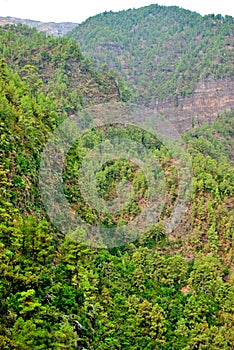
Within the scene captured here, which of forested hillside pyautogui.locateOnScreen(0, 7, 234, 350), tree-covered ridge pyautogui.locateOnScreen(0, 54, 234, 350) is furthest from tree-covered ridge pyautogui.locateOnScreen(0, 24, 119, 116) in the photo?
tree-covered ridge pyautogui.locateOnScreen(0, 54, 234, 350)

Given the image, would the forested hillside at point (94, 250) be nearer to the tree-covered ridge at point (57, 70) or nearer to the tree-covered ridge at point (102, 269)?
the tree-covered ridge at point (102, 269)

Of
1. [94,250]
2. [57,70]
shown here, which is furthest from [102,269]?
[57,70]

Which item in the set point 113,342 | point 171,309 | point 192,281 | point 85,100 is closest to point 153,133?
point 85,100

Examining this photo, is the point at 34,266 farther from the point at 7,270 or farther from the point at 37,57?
the point at 37,57

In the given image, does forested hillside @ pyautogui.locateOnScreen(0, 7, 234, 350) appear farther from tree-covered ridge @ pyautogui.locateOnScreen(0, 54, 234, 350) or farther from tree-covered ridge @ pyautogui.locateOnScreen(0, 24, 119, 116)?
tree-covered ridge @ pyautogui.locateOnScreen(0, 24, 119, 116)

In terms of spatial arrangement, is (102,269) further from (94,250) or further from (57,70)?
(57,70)

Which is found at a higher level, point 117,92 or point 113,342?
point 117,92
